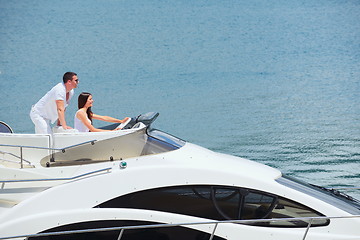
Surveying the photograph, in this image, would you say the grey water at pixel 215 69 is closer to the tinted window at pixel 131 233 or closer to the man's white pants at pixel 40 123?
the man's white pants at pixel 40 123

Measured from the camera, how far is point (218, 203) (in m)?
5.12

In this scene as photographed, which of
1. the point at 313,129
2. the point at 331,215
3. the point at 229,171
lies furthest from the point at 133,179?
the point at 313,129

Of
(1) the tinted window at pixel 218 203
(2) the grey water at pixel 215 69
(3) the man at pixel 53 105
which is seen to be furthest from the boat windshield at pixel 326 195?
(2) the grey water at pixel 215 69

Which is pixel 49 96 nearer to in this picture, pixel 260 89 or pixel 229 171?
pixel 229 171

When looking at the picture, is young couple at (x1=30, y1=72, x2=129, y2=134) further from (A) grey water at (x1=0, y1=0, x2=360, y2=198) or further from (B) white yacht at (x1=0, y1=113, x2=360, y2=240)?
(A) grey water at (x1=0, y1=0, x2=360, y2=198)

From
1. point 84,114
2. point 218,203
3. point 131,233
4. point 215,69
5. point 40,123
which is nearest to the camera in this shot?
point 131,233

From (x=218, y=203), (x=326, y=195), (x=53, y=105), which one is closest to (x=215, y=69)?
(x=53, y=105)

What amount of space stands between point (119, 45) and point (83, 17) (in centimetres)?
946

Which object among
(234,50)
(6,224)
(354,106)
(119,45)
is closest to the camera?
(6,224)

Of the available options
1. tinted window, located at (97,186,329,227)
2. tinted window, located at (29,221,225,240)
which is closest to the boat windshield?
tinted window, located at (97,186,329,227)

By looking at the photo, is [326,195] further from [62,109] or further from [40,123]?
[40,123]

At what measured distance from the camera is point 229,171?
204 inches

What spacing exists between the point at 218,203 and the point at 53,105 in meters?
3.15

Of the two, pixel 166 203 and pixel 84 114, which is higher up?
pixel 84 114
